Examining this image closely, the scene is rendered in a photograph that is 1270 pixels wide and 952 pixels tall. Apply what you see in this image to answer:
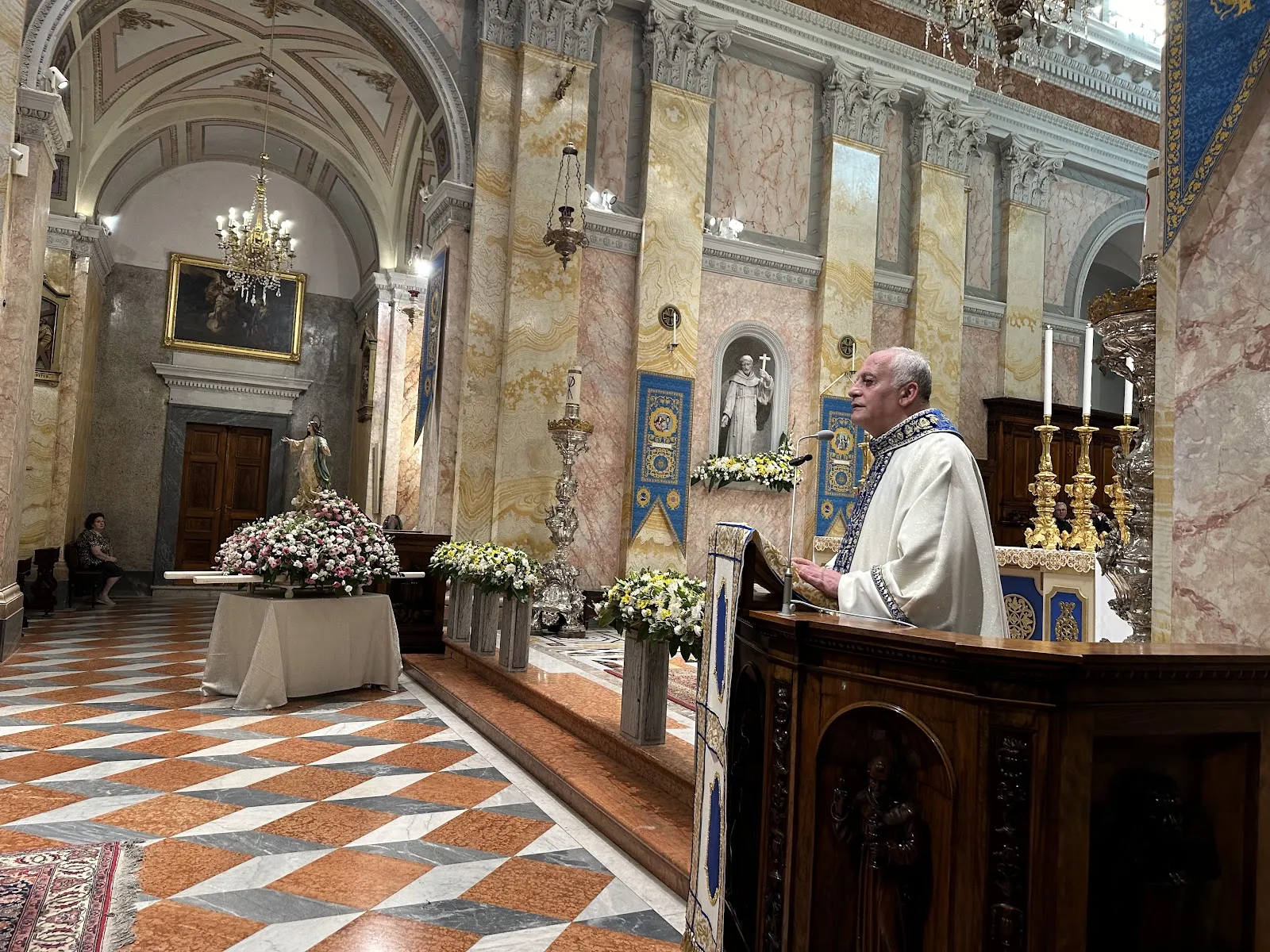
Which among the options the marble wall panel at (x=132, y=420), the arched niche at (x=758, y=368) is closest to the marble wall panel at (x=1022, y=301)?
the arched niche at (x=758, y=368)

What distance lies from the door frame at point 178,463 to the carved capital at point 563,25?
356 inches

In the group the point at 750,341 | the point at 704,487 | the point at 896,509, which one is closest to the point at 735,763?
the point at 896,509

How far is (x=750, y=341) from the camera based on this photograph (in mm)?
11289

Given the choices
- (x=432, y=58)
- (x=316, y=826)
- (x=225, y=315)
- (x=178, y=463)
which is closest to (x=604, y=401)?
(x=432, y=58)

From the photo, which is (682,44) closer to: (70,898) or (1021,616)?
(1021,616)

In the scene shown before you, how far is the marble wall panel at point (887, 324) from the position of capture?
12.1m

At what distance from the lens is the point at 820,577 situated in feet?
8.75

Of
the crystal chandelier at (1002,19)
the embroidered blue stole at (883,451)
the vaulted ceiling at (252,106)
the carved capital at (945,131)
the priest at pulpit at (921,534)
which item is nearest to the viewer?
the priest at pulpit at (921,534)

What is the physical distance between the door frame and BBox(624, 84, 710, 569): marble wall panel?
863cm

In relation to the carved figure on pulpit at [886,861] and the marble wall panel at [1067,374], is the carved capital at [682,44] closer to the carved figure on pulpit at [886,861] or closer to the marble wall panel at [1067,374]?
the marble wall panel at [1067,374]

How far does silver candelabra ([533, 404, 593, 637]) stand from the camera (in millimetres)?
8961

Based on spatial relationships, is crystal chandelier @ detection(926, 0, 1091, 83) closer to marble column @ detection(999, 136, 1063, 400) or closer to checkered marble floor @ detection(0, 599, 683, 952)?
checkered marble floor @ detection(0, 599, 683, 952)

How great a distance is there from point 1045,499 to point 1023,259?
891 cm

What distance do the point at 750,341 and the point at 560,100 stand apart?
372cm
